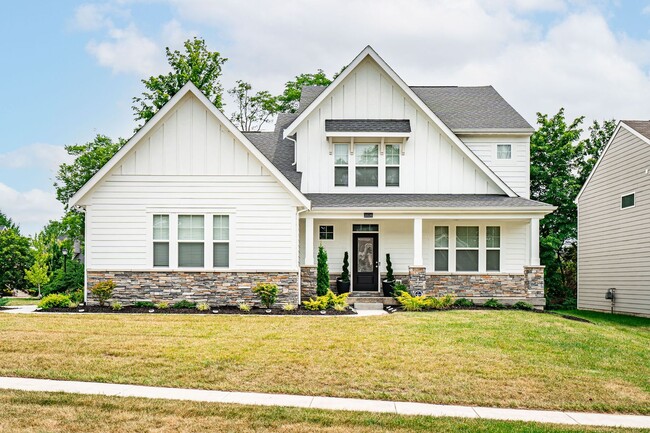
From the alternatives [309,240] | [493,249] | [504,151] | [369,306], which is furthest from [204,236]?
[504,151]

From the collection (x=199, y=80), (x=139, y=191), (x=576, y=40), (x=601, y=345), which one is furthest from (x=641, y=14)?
(x=199, y=80)

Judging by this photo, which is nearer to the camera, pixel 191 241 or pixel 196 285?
pixel 196 285

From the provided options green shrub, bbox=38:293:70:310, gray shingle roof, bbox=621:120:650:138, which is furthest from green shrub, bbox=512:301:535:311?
green shrub, bbox=38:293:70:310

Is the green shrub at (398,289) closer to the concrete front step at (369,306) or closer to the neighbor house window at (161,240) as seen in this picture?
the concrete front step at (369,306)

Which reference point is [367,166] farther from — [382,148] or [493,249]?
[493,249]

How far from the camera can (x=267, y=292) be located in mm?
17766

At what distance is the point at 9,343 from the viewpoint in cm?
1201

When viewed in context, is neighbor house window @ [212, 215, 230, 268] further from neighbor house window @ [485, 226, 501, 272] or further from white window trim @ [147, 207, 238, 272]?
neighbor house window @ [485, 226, 501, 272]

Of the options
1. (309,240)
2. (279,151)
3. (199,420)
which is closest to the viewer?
(199,420)

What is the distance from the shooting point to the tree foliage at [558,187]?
105 feet

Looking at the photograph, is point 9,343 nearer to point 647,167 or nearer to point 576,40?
point 647,167

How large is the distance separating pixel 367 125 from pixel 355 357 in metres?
11.4

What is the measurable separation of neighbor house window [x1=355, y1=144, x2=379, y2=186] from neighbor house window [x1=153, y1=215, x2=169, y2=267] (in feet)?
22.0

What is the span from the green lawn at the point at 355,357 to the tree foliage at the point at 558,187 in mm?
16910
